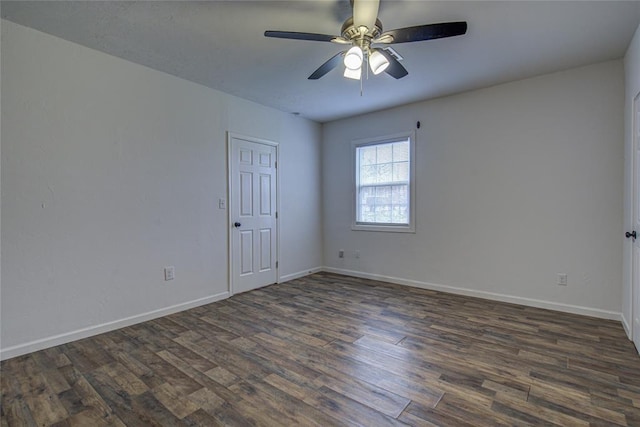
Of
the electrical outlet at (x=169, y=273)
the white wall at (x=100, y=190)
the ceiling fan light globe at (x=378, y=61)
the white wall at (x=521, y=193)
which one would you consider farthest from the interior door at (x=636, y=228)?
the electrical outlet at (x=169, y=273)

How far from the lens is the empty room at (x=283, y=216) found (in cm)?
205

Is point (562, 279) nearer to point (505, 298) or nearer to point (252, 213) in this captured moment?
point (505, 298)

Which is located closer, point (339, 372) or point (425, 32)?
point (425, 32)

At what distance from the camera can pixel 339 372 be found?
2225 millimetres

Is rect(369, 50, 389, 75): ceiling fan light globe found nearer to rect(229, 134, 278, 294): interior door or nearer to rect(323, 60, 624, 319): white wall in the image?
rect(323, 60, 624, 319): white wall

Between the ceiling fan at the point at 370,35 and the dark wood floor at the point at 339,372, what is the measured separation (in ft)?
7.14

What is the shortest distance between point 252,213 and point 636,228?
3.95m

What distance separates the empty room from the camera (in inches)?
80.9

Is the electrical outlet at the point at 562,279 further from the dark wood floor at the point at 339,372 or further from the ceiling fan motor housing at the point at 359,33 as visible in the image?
the ceiling fan motor housing at the point at 359,33

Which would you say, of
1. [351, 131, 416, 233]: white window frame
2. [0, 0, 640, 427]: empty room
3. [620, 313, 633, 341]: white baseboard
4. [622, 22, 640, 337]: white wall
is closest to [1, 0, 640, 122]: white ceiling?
[0, 0, 640, 427]: empty room

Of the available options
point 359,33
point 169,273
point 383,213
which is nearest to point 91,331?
point 169,273

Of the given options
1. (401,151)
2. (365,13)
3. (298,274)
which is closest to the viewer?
(365,13)

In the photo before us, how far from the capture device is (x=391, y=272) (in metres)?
4.71

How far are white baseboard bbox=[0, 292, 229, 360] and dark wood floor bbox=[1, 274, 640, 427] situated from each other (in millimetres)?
80
